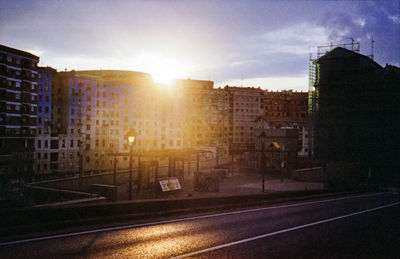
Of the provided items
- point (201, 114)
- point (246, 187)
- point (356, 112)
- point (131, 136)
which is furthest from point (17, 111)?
point (201, 114)

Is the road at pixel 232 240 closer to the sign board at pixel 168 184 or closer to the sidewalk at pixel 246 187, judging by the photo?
the sign board at pixel 168 184

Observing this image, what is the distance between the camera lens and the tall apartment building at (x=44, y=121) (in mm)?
78125

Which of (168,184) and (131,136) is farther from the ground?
(131,136)

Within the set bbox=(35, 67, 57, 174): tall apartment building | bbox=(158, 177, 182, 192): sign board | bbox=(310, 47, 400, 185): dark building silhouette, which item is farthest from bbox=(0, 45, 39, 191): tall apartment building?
bbox=(310, 47, 400, 185): dark building silhouette

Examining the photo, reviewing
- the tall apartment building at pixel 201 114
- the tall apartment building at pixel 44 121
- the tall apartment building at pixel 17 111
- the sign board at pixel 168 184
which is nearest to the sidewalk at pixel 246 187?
the sign board at pixel 168 184

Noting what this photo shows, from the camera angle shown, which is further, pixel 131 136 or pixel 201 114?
pixel 201 114

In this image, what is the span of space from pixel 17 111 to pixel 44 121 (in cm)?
1682

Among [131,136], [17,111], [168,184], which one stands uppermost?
[17,111]

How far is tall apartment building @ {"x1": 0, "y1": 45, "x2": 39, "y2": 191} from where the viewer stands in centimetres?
6078

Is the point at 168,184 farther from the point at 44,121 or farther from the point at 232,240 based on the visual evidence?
the point at 44,121

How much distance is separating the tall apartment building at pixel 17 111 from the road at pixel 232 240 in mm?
56166

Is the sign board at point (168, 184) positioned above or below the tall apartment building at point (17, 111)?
below

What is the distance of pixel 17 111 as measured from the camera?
64625 millimetres

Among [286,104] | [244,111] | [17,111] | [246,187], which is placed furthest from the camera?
[286,104]
